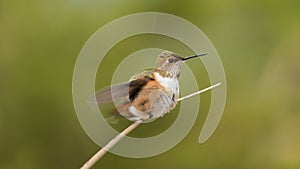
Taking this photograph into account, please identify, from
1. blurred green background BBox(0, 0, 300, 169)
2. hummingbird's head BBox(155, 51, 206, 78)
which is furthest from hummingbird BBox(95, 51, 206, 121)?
blurred green background BBox(0, 0, 300, 169)

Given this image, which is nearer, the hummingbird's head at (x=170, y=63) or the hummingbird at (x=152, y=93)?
the hummingbird at (x=152, y=93)

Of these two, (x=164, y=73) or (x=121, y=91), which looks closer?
(x=121, y=91)

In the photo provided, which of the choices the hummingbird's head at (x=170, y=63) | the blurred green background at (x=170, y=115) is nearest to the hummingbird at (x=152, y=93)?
the hummingbird's head at (x=170, y=63)

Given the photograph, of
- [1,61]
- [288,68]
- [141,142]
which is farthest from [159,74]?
[288,68]

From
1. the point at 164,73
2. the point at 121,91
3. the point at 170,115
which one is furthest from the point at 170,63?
the point at 170,115

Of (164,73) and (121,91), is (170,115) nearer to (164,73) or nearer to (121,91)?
(164,73)

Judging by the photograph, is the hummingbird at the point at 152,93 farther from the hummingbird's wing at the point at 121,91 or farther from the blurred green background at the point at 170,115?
the blurred green background at the point at 170,115

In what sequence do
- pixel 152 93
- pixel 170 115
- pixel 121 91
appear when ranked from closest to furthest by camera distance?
pixel 121 91 → pixel 152 93 → pixel 170 115
